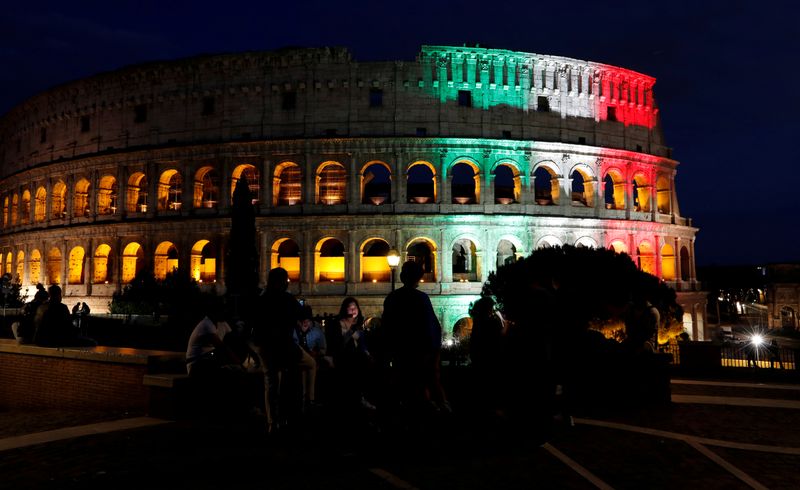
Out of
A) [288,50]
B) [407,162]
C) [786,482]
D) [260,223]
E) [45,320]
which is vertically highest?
[288,50]

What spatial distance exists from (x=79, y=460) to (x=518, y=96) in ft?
102

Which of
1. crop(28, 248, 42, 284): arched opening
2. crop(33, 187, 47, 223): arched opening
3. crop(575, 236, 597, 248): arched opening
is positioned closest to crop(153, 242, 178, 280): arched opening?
crop(28, 248, 42, 284): arched opening

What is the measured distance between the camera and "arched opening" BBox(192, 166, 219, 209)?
1361 inches

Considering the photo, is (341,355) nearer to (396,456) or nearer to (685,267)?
(396,456)

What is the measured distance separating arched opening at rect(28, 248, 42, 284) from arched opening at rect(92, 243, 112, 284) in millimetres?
5440

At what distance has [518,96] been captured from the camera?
34.1 metres

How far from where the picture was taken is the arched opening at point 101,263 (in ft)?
118

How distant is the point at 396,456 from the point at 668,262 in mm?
36039

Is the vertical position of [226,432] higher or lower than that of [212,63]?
lower

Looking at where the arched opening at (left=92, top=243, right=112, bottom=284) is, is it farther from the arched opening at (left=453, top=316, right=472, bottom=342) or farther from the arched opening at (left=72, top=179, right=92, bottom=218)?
the arched opening at (left=453, top=316, right=472, bottom=342)

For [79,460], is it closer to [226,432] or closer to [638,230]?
[226,432]

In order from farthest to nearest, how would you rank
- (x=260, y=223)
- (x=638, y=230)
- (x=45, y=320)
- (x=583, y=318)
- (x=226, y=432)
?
1. (x=638, y=230)
2. (x=260, y=223)
3. (x=45, y=320)
4. (x=226, y=432)
5. (x=583, y=318)

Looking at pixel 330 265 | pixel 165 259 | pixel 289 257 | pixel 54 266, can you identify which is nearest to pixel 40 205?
pixel 54 266

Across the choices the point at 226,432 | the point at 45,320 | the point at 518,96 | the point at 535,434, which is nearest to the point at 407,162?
the point at 518,96
